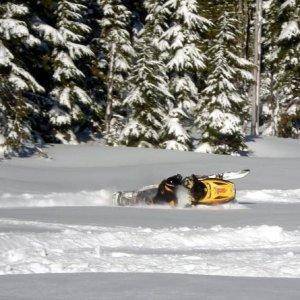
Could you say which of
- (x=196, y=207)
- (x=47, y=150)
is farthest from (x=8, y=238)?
(x=47, y=150)

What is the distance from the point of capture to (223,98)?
28.9 m

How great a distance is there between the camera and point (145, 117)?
29.2m

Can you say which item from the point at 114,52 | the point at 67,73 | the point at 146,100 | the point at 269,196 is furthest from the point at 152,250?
the point at 114,52

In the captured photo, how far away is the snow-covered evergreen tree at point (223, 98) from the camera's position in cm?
2888

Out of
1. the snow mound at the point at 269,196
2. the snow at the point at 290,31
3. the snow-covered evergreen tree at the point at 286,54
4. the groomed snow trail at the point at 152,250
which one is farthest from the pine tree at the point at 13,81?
the snow-covered evergreen tree at the point at 286,54

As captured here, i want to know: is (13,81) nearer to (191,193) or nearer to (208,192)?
(191,193)

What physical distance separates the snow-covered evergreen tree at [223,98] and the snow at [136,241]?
25.7 ft

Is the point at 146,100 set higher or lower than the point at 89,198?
higher

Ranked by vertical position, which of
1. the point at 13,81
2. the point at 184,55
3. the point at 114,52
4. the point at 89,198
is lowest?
the point at 89,198

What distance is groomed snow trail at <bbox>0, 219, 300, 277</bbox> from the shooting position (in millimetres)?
7371

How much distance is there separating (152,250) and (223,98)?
2043 centimetres

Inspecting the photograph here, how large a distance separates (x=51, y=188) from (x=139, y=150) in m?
7.94

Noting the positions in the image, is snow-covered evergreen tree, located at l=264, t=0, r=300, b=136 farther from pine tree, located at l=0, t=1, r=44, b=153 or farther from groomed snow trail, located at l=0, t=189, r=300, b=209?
groomed snow trail, located at l=0, t=189, r=300, b=209

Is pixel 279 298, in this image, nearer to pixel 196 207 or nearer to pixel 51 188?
pixel 196 207
